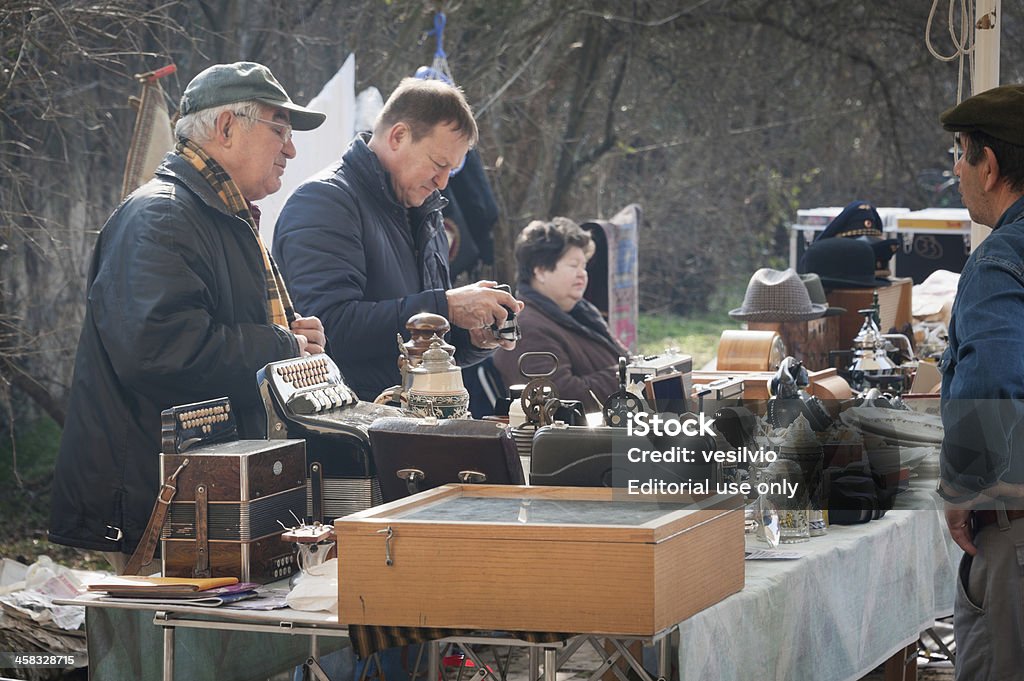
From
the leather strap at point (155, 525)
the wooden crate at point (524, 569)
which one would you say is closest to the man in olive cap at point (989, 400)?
the wooden crate at point (524, 569)

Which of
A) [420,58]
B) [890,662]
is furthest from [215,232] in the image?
[420,58]

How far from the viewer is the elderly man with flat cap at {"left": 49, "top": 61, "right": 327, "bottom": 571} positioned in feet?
9.53

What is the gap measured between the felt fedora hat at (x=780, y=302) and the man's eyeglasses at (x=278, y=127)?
1.94m

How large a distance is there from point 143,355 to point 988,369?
1746mm

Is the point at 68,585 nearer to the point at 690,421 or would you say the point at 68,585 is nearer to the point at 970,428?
the point at 690,421

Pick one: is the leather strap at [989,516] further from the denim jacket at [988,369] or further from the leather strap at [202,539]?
the leather strap at [202,539]

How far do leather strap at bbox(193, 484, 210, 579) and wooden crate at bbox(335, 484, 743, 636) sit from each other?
41 centimetres

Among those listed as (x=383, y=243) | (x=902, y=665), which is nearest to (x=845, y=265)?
(x=902, y=665)

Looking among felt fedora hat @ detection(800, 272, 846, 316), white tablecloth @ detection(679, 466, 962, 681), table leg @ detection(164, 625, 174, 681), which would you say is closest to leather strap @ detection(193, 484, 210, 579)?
table leg @ detection(164, 625, 174, 681)

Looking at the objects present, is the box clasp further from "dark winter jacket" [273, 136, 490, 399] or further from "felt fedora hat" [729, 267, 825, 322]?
"felt fedora hat" [729, 267, 825, 322]

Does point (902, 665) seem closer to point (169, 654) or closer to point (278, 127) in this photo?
point (169, 654)

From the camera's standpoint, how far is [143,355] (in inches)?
114

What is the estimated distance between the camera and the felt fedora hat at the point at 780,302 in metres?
4.60

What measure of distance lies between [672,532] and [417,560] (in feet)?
1.36
